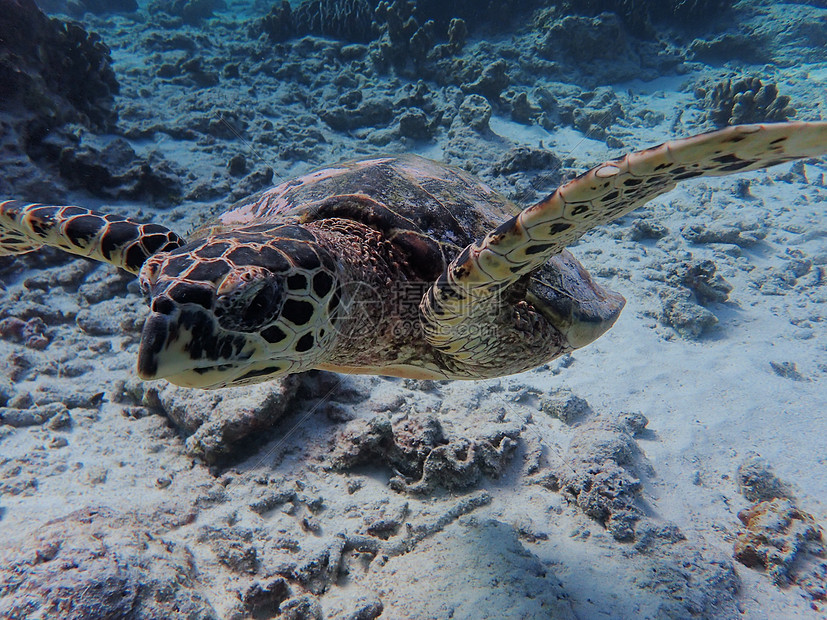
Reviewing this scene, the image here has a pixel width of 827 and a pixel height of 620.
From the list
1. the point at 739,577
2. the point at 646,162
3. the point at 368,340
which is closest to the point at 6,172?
the point at 368,340

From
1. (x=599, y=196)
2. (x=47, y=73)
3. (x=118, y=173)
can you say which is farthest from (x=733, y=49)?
(x=47, y=73)

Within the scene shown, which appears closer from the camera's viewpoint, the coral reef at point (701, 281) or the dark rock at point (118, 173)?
the coral reef at point (701, 281)

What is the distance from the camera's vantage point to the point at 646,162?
1321 mm

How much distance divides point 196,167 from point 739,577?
7.68 metres

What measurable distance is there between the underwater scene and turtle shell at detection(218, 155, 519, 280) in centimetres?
2

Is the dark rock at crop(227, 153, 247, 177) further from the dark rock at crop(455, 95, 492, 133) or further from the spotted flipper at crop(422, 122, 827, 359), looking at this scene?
the spotted flipper at crop(422, 122, 827, 359)

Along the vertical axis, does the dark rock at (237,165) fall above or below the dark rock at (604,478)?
above

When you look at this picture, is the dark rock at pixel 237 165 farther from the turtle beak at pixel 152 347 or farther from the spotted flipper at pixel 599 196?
the turtle beak at pixel 152 347

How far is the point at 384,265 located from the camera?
2186mm

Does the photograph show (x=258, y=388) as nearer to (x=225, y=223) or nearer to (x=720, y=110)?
(x=225, y=223)

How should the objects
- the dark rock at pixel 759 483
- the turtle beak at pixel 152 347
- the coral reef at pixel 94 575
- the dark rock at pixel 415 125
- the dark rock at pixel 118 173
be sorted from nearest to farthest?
the turtle beak at pixel 152 347, the coral reef at pixel 94 575, the dark rock at pixel 759 483, the dark rock at pixel 118 173, the dark rock at pixel 415 125

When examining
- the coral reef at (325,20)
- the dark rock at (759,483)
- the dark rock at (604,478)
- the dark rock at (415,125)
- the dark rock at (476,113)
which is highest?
the coral reef at (325,20)

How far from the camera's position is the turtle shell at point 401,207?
2.23m

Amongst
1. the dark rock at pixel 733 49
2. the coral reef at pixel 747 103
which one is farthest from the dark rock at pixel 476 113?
the dark rock at pixel 733 49
